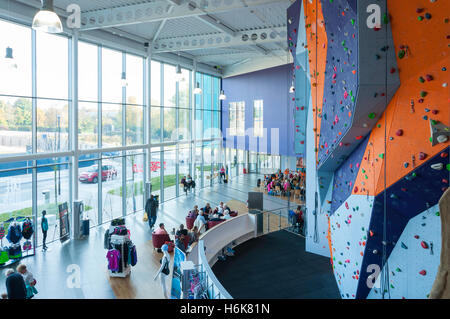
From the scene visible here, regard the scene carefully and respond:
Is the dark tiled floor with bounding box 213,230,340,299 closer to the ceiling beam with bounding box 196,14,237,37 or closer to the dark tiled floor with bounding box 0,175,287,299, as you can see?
the dark tiled floor with bounding box 0,175,287,299

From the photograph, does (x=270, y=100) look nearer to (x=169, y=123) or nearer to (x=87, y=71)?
(x=169, y=123)

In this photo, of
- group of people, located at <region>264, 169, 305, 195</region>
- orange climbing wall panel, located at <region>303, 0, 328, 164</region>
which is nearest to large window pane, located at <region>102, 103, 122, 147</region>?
orange climbing wall panel, located at <region>303, 0, 328, 164</region>

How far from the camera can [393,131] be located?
467 cm

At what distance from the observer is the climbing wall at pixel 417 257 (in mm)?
4254

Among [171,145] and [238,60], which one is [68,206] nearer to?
[171,145]

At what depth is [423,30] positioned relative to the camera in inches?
161

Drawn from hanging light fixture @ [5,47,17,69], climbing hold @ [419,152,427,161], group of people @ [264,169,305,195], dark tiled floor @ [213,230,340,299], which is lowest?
dark tiled floor @ [213,230,340,299]

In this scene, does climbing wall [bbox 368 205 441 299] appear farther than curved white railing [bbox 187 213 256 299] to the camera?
No

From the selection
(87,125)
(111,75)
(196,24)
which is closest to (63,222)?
(87,125)

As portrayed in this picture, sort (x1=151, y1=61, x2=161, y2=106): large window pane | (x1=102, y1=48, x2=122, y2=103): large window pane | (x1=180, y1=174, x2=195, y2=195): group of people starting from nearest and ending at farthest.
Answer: (x1=102, y1=48, x2=122, y2=103): large window pane < (x1=151, y1=61, x2=161, y2=106): large window pane < (x1=180, y1=174, x2=195, y2=195): group of people

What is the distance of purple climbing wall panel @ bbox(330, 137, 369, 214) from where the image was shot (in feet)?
19.7

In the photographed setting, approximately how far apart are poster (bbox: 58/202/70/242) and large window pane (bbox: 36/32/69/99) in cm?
375

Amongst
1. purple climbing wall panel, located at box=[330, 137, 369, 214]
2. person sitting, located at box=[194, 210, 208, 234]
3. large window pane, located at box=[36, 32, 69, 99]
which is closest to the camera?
purple climbing wall panel, located at box=[330, 137, 369, 214]
